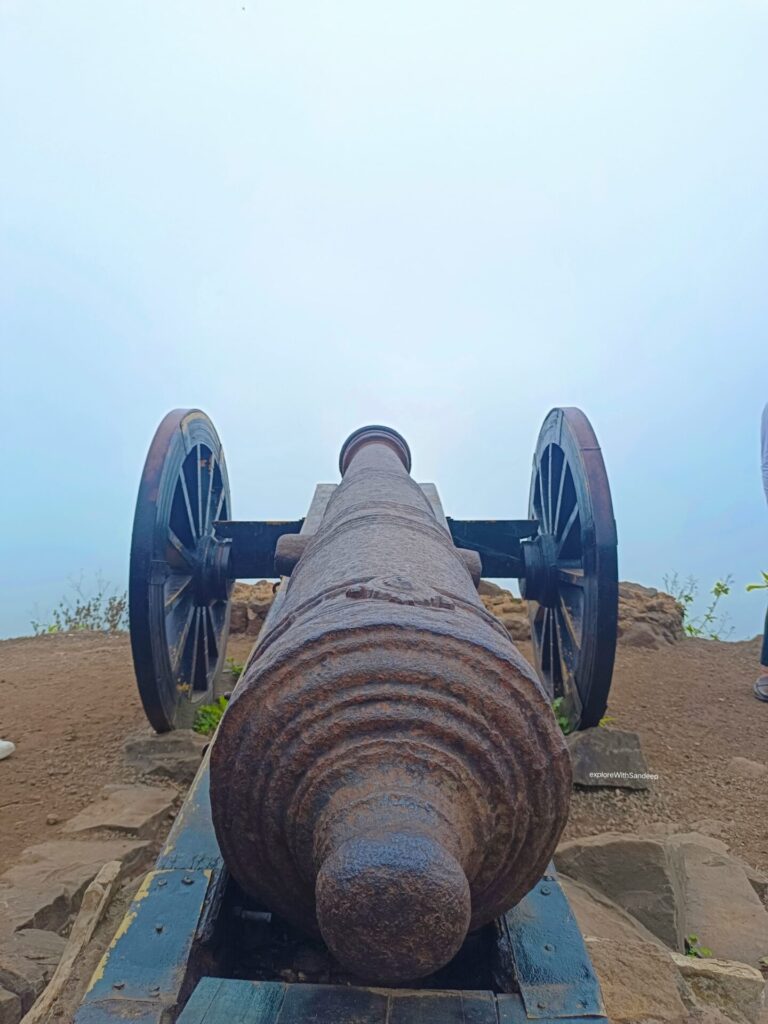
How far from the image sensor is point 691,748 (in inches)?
196

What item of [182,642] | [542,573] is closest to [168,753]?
[182,642]

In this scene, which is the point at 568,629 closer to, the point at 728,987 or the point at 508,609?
the point at 728,987

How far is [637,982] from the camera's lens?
7.56 feet

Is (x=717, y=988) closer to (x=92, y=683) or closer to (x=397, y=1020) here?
(x=397, y=1020)

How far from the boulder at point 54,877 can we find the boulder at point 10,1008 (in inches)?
16.4

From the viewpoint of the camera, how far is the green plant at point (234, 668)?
6.03 metres

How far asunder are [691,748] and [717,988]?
2626 mm

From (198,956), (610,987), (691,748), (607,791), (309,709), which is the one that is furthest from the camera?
(691,748)

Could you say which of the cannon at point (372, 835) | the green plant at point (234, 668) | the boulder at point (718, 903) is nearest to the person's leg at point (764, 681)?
the boulder at point (718, 903)

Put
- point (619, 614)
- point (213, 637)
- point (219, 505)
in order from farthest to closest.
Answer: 1. point (619, 614)
2. point (219, 505)
3. point (213, 637)

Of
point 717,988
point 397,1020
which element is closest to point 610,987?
point 717,988

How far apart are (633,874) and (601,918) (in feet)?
1.25

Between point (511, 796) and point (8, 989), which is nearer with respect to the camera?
point (511, 796)

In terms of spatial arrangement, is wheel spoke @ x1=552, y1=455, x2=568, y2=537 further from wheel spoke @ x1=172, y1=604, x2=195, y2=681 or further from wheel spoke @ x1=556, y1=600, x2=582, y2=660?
wheel spoke @ x1=172, y1=604, x2=195, y2=681
